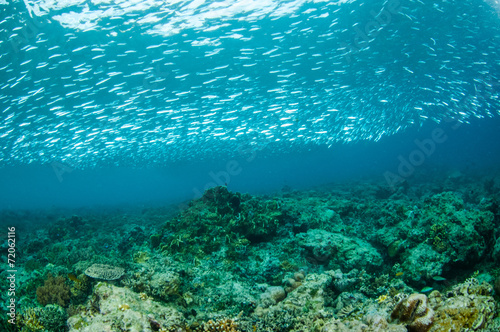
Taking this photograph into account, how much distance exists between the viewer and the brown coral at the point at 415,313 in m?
3.25

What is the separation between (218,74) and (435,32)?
1354cm

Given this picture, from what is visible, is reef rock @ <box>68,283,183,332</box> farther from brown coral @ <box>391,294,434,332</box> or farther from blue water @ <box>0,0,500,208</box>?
blue water @ <box>0,0,500,208</box>

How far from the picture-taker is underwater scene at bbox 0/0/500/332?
5.11 m

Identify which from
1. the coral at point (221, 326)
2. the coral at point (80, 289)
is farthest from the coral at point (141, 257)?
the coral at point (221, 326)

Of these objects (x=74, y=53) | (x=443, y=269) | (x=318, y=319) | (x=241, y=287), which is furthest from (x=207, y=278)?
(x=74, y=53)

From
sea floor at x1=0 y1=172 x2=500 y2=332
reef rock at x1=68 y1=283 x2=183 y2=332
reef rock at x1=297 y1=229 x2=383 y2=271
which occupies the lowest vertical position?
reef rock at x1=297 y1=229 x2=383 y2=271

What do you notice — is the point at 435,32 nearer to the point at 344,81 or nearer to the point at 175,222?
the point at 344,81

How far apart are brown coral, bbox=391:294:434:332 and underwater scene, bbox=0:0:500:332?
2cm

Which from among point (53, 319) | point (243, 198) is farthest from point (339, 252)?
point (53, 319)

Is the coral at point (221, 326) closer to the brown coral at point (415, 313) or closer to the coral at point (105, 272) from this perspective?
the brown coral at point (415, 313)

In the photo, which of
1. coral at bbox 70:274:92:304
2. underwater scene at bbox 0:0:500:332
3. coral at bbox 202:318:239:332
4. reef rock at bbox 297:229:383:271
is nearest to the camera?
coral at bbox 202:318:239:332

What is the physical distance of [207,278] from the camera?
656 centimetres

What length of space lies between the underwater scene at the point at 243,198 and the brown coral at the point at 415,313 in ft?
0.08

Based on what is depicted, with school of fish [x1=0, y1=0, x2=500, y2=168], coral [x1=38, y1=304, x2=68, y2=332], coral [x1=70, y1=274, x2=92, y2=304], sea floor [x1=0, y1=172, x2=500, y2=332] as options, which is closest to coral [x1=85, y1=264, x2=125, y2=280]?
sea floor [x1=0, y1=172, x2=500, y2=332]
